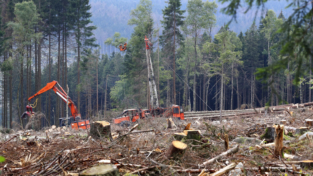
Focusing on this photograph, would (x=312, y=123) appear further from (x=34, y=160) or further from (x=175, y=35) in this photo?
(x=175, y=35)

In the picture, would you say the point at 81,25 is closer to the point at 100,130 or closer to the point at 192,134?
the point at 100,130

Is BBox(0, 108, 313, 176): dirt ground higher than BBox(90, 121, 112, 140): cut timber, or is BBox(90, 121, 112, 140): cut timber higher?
BBox(90, 121, 112, 140): cut timber

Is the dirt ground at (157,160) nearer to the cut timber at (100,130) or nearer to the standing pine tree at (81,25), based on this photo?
the cut timber at (100,130)

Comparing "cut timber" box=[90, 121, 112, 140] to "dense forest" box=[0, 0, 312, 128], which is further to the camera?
"dense forest" box=[0, 0, 312, 128]

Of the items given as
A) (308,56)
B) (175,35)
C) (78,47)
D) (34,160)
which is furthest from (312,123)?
(78,47)

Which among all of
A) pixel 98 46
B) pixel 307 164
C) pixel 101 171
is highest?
pixel 98 46

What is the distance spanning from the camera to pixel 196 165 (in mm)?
3824

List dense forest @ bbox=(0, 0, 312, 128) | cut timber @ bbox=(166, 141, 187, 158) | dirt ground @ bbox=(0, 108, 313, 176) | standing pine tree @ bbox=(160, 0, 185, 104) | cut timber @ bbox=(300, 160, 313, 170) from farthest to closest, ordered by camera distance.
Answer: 1. standing pine tree @ bbox=(160, 0, 185, 104)
2. dense forest @ bbox=(0, 0, 312, 128)
3. cut timber @ bbox=(166, 141, 187, 158)
4. cut timber @ bbox=(300, 160, 313, 170)
5. dirt ground @ bbox=(0, 108, 313, 176)

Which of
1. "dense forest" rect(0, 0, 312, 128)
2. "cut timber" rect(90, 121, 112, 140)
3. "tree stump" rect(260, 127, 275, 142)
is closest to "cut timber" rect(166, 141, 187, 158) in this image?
"cut timber" rect(90, 121, 112, 140)

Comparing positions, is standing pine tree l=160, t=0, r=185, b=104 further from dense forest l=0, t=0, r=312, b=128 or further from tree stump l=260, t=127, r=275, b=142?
tree stump l=260, t=127, r=275, b=142

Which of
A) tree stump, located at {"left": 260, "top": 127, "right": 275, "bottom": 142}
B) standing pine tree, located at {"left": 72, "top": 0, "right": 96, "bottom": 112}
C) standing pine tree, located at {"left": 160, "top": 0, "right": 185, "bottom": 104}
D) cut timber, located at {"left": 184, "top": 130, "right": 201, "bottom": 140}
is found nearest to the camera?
cut timber, located at {"left": 184, "top": 130, "right": 201, "bottom": 140}

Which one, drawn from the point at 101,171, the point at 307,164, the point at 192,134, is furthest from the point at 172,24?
the point at 101,171

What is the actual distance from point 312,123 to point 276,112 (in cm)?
917

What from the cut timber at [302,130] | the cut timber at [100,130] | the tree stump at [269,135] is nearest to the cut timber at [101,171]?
the cut timber at [100,130]
